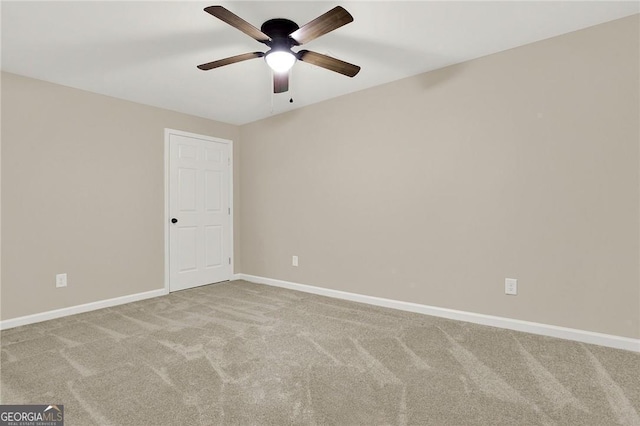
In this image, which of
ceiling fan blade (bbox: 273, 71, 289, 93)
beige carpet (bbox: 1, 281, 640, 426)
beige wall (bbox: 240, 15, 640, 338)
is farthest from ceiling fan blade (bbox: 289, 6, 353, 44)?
beige carpet (bbox: 1, 281, 640, 426)

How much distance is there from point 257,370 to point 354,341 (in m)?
0.82

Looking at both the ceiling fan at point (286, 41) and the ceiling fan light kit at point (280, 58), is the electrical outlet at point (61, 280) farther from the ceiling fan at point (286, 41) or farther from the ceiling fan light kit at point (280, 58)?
the ceiling fan light kit at point (280, 58)

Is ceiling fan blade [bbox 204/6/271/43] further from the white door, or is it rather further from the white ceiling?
the white door

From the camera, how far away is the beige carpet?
1.71 metres

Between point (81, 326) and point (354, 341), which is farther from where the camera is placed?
point (81, 326)

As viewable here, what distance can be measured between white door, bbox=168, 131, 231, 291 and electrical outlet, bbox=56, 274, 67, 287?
3.64 ft

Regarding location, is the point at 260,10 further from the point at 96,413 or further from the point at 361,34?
the point at 96,413

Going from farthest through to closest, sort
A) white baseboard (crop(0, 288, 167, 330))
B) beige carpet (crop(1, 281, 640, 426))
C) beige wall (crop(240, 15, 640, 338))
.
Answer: white baseboard (crop(0, 288, 167, 330))
beige wall (crop(240, 15, 640, 338))
beige carpet (crop(1, 281, 640, 426))

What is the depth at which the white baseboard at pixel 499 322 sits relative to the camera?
2.42m

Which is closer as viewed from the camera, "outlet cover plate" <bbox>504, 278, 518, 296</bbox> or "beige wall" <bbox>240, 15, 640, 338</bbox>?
"beige wall" <bbox>240, 15, 640, 338</bbox>

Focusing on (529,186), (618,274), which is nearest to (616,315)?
(618,274)

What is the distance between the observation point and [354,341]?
8.63ft

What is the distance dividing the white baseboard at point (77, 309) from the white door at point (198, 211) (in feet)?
1.05

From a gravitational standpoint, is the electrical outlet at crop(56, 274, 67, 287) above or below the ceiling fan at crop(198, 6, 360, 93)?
below
